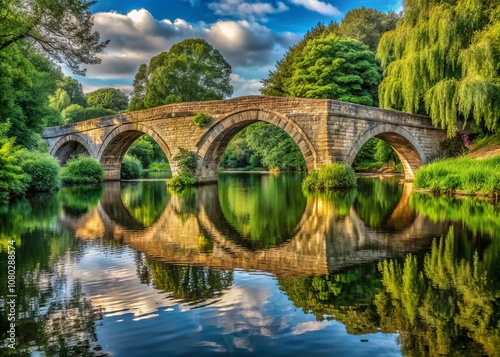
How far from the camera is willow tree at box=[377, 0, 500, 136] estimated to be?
15609 millimetres

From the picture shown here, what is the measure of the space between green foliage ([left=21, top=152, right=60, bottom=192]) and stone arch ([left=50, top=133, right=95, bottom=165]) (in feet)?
30.1

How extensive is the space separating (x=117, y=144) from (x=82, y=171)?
357 cm

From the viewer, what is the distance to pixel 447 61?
18.3 metres

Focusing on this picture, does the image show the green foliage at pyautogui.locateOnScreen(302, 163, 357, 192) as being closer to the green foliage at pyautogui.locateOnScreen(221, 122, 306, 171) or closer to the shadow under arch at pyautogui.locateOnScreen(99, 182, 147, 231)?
the shadow under arch at pyautogui.locateOnScreen(99, 182, 147, 231)

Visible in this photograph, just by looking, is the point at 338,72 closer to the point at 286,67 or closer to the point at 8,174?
the point at 286,67

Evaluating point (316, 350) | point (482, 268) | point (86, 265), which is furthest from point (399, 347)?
point (86, 265)

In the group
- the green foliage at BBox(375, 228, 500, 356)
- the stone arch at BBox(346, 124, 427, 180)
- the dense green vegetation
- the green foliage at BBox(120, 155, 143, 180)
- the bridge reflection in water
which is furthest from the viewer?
the green foliage at BBox(120, 155, 143, 180)

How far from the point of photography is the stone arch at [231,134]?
59.5 ft

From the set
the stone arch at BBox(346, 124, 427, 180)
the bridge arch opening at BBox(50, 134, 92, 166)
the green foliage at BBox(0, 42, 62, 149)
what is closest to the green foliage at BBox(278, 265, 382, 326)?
the stone arch at BBox(346, 124, 427, 180)

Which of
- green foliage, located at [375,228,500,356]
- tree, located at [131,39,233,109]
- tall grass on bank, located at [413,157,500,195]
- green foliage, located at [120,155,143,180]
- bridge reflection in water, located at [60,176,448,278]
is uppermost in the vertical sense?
tree, located at [131,39,233,109]

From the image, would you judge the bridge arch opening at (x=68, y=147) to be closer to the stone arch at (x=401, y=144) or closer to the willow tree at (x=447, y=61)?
the stone arch at (x=401, y=144)

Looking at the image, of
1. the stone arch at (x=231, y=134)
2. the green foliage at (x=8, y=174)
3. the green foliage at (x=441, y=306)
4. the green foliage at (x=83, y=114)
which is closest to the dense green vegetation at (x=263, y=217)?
the green foliage at (x=441, y=306)

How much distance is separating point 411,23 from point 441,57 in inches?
136

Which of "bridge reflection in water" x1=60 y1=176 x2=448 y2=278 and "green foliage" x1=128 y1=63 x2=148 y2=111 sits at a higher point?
"green foliage" x1=128 y1=63 x2=148 y2=111
